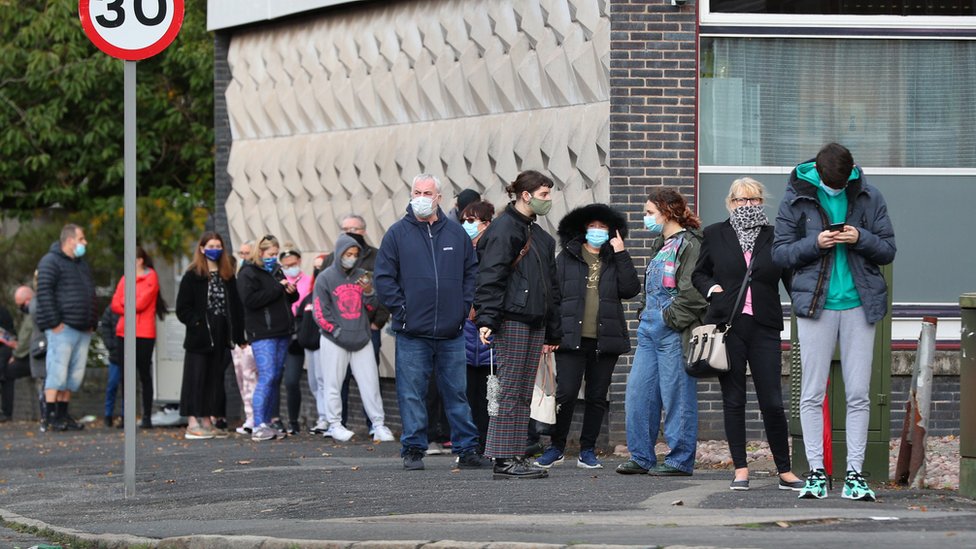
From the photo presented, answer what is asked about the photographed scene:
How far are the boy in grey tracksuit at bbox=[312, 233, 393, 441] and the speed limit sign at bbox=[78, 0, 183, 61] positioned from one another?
187 inches

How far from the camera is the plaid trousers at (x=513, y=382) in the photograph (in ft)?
38.0

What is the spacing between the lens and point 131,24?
1123 centimetres

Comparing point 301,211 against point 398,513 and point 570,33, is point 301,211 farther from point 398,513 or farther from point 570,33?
point 398,513

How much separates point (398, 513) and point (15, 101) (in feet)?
50.6

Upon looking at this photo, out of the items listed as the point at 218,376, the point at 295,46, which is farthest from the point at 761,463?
the point at 295,46

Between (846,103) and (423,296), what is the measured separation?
4.33 meters

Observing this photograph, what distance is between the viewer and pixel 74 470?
46.9ft

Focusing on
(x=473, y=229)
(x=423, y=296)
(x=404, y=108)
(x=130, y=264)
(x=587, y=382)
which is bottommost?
(x=587, y=382)

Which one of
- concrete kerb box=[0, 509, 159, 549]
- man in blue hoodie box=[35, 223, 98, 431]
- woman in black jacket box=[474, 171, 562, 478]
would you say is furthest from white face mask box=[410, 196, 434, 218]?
man in blue hoodie box=[35, 223, 98, 431]

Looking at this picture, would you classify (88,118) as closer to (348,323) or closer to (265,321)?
(265,321)

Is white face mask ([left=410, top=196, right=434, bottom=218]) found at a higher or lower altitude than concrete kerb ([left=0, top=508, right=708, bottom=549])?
higher

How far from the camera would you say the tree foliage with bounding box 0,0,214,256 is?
76.7 feet

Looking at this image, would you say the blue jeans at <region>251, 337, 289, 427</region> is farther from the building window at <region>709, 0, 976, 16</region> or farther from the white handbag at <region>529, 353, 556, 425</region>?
the building window at <region>709, 0, 976, 16</region>

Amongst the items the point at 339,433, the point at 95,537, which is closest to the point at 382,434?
the point at 339,433
